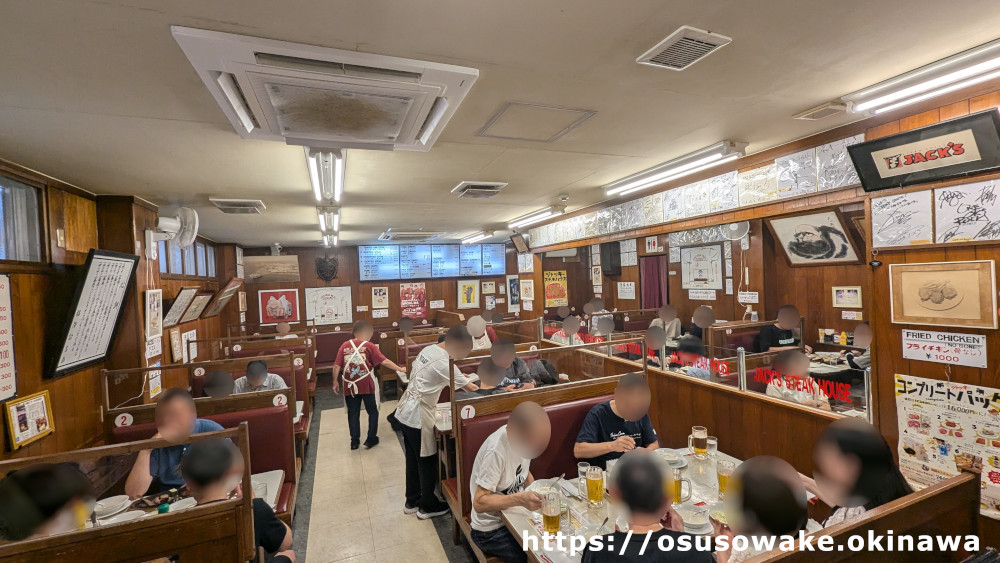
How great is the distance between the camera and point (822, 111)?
114 inches

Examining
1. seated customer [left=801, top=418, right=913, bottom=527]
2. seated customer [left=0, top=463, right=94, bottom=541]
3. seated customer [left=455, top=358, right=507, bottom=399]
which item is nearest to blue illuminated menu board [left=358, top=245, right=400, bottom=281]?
seated customer [left=455, top=358, right=507, bottom=399]

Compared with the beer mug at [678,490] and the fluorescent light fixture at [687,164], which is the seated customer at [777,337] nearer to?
the fluorescent light fixture at [687,164]

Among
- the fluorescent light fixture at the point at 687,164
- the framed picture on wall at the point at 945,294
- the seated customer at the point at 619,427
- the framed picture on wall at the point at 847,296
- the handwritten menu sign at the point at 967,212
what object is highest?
the fluorescent light fixture at the point at 687,164

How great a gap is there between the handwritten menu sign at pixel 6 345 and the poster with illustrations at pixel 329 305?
311 inches

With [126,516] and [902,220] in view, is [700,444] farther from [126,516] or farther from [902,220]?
[126,516]

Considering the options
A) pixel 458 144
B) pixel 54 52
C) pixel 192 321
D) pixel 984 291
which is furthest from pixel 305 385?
pixel 984 291

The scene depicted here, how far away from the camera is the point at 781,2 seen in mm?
1693

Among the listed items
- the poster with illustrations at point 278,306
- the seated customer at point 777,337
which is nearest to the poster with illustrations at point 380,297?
the poster with illustrations at point 278,306

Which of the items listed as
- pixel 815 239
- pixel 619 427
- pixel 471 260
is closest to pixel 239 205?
pixel 619 427

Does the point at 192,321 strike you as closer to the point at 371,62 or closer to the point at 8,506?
the point at 8,506

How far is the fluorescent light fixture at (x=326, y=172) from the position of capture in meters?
3.16

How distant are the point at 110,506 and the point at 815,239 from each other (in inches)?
290

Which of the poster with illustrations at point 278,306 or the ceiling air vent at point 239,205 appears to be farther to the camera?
the poster with illustrations at point 278,306

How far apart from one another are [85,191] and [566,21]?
4.78m
